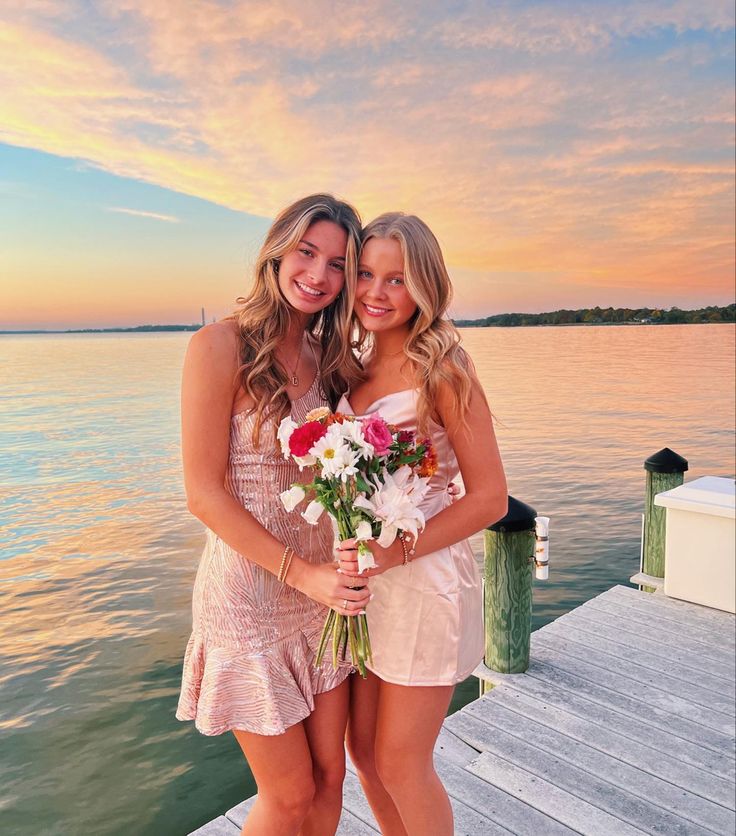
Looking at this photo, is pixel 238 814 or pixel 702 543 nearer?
pixel 238 814

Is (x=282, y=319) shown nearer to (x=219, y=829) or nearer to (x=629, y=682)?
(x=219, y=829)

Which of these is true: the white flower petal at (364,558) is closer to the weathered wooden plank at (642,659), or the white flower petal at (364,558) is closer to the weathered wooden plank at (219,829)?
the weathered wooden plank at (219,829)

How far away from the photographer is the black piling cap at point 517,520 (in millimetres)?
3822

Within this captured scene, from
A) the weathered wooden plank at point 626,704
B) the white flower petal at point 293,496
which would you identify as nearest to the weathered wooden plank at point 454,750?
the weathered wooden plank at point 626,704

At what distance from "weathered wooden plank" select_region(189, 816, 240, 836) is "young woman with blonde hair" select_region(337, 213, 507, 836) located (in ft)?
3.24

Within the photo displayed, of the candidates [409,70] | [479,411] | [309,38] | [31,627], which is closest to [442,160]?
[409,70]

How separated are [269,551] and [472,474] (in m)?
0.63

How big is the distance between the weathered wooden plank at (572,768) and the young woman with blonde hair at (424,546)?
1.26 metres

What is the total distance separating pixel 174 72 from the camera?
82.2ft

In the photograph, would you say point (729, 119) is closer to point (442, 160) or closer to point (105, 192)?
point (442, 160)

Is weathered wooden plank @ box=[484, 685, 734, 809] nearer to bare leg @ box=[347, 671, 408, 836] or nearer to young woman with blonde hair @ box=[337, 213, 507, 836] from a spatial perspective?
bare leg @ box=[347, 671, 408, 836]

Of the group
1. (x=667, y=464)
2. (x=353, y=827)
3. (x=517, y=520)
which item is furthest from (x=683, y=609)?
(x=353, y=827)

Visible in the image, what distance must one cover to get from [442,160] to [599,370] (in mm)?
25566

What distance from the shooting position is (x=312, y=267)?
202 centimetres
